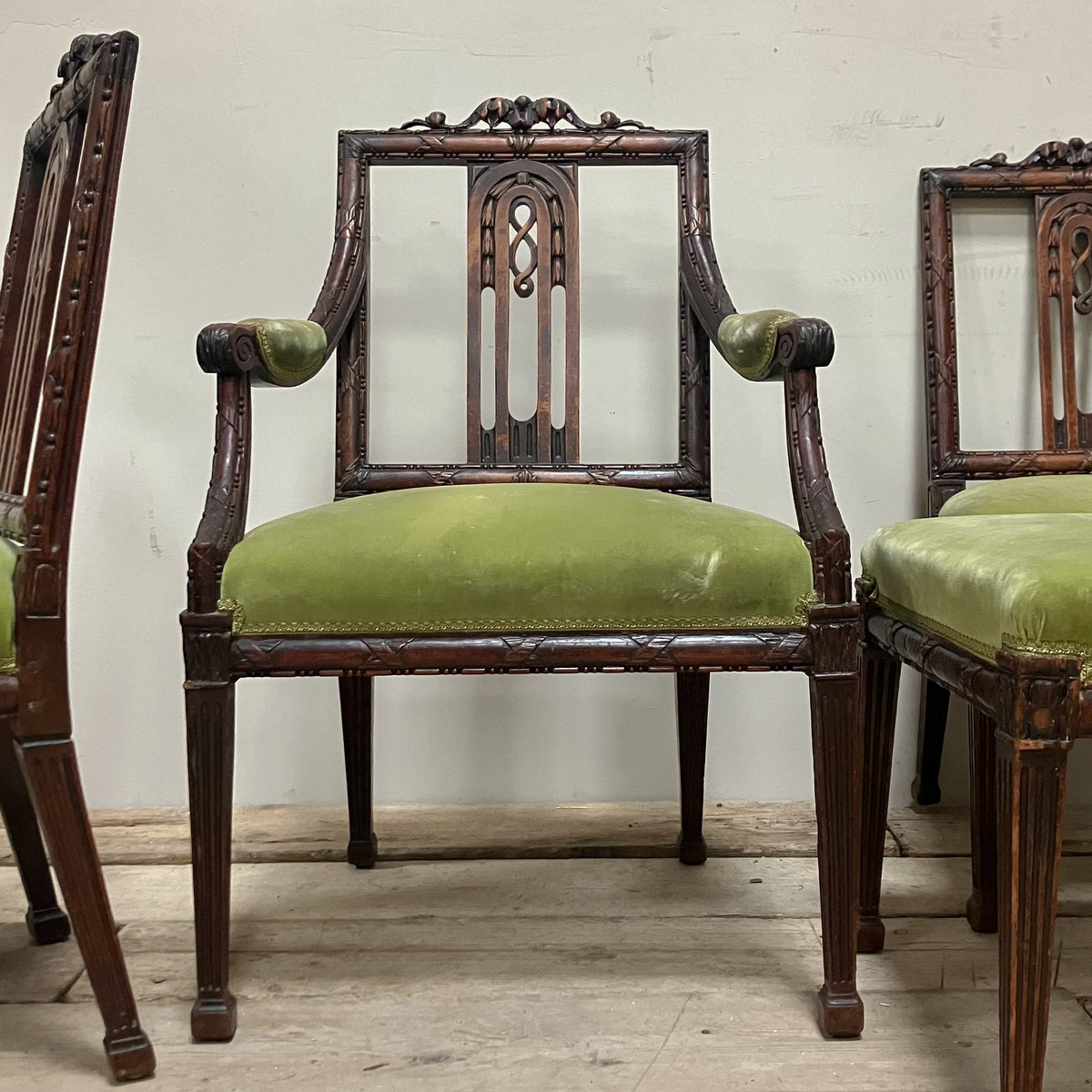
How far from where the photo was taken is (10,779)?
1.30 m

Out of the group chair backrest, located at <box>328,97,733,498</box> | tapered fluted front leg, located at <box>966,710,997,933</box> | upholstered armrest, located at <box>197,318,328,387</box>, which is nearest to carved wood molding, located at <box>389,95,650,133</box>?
chair backrest, located at <box>328,97,733,498</box>

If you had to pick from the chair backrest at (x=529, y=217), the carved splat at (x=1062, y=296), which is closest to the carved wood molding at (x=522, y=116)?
the chair backrest at (x=529, y=217)

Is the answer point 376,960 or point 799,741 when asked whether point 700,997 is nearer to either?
point 376,960

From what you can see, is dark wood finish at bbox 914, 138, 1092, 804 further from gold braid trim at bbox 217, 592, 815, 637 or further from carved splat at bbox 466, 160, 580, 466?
gold braid trim at bbox 217, 592, 815, 637

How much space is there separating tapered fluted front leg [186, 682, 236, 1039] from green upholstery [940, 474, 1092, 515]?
95 cm

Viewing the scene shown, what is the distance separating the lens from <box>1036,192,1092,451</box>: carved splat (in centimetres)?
160

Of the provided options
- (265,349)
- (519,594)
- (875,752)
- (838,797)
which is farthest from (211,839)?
(875,752)

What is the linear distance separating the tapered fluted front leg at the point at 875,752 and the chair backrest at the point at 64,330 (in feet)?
2.83

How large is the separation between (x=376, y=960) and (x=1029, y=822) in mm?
758

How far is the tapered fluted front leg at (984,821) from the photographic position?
1314 mm

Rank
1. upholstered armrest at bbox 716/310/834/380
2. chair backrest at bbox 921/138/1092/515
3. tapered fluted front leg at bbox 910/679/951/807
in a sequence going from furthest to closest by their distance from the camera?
tapered fluted front leg at bbox 910/679/951/807 < chair backrest at bbox 921/138/1092/515 < upholstered armrest at bbox 716/310/834/380

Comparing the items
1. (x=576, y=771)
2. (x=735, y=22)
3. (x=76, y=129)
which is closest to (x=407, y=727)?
(x=576, y=771)

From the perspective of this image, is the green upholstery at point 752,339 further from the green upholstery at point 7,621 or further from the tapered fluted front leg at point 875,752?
the green upholstery at point 7,621

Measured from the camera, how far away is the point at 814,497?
42.4 inches
